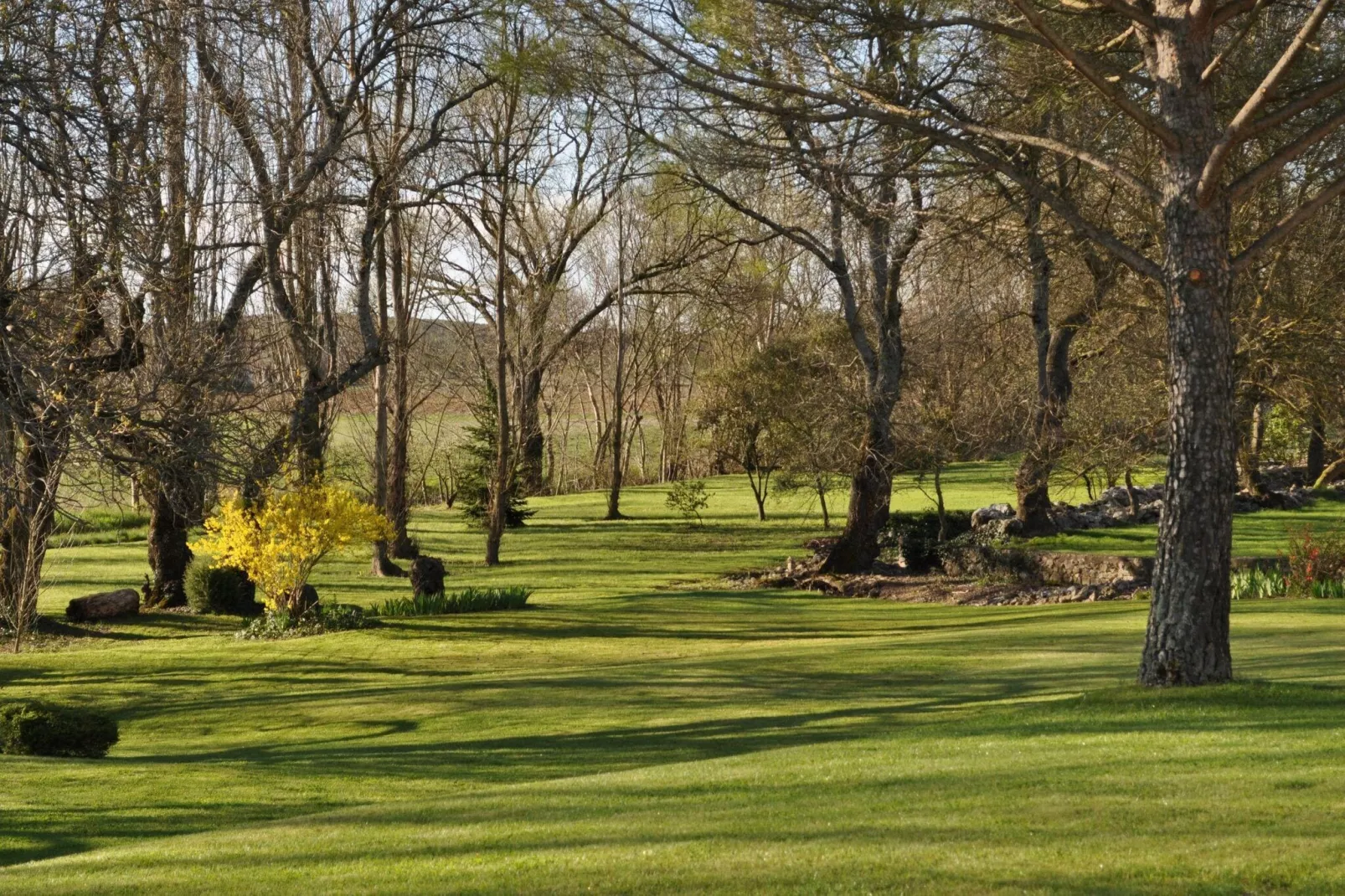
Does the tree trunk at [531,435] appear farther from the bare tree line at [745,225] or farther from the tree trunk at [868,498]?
the tree trunk at [868,498]

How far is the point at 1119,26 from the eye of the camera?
1292 centimetres

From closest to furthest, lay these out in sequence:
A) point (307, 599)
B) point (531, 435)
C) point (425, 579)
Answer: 1. point (307, 599)
2. point (425, 579)
3. point (531, 435)

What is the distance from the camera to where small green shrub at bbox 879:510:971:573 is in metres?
29.4

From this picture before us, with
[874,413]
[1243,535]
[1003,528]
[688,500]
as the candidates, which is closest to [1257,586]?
[1243,535]

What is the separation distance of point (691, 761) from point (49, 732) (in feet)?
18.7

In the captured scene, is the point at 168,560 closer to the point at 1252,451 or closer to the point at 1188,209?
the point at 1188,209

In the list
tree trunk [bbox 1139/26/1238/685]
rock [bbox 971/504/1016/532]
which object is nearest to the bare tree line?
tree trunk [bbox 1139/26/1238/685]

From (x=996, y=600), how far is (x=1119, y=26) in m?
13.1

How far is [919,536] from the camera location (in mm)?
30375

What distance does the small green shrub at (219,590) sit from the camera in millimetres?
23562

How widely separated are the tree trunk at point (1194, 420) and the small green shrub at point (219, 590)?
17423 mm

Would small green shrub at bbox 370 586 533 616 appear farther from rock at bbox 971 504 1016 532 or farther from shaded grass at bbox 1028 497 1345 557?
rock at bbox 971 504 1016 532

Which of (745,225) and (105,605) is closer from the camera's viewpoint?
(105,605)

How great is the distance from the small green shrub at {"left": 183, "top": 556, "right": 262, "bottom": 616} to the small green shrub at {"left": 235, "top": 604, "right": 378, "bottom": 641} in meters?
2.17
